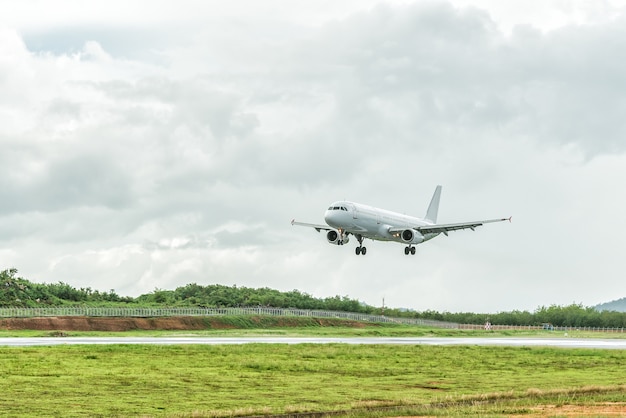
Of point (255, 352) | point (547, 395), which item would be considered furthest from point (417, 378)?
point (255, 352)

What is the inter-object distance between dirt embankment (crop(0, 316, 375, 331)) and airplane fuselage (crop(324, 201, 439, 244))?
34.6 m

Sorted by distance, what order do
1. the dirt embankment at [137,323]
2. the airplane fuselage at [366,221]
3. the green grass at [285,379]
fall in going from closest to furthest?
the green grass at [285,379] → the airplane fuselage at [366,221] → the dirt embankment at [137,323]

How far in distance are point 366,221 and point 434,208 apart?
46.4 m

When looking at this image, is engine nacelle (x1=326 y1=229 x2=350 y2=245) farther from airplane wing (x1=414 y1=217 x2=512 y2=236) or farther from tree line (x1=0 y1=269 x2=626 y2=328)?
tree line (x1=0 y1=269 x2=626 y2=328)

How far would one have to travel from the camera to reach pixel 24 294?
154 m

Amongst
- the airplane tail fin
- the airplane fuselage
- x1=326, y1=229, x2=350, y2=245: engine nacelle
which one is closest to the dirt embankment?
the airplane tail fin

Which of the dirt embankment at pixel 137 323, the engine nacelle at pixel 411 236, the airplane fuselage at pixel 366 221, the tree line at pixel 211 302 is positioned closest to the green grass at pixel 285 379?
the airplane fuselage at pixel 366 221

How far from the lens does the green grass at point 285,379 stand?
125 feet

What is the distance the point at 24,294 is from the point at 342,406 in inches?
4908

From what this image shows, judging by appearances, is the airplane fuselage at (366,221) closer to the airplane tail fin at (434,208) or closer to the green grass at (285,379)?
the green grass at (285,379)

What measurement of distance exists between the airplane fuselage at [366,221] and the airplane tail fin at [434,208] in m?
35.5

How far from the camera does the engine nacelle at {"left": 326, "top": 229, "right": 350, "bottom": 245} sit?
9932 centimetres

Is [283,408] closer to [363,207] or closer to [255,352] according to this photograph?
[255,352]

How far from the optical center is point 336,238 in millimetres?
99938
